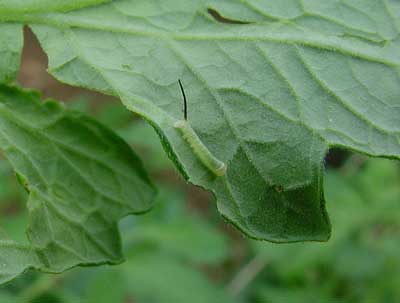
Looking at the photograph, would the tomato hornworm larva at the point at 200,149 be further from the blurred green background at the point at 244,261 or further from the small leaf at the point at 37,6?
the blurred green background at the point at 244,261

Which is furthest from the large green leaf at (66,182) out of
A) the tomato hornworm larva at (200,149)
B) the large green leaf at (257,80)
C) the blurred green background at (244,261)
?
the blurred green background at (244,261)

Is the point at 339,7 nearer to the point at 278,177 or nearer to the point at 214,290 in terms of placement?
the point at 278,177

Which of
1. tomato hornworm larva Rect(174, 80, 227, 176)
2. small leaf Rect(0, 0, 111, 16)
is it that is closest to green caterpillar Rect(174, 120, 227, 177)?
tomato hornworm larva Rect(174, 80, 227, 176)

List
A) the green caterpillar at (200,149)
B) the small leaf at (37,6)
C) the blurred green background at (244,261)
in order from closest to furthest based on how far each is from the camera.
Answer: the green caterpillar at (200,149)
the small leaf at (37,6)
the blurred green background at (244,261)

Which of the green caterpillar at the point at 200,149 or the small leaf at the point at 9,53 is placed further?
the small leaf at the point at 9,53

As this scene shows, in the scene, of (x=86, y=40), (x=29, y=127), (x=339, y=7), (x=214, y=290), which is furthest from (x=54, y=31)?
(x=214, y=290)

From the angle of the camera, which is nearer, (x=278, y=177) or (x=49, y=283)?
(x=278, y=177)

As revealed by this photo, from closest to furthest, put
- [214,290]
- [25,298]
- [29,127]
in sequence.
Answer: [29,127] → [25,298] → [214,290]

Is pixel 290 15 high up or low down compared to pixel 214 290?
up
